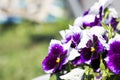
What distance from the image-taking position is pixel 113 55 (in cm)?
118

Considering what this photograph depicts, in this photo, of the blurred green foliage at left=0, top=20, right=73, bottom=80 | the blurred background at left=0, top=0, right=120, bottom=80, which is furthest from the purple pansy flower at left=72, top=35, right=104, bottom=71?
the blurred background at left=0, top=0, right=120, bottom=80

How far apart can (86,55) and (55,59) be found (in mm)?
104

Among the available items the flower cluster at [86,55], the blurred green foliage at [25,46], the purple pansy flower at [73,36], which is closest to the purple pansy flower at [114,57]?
the flower cluster at [86,55]

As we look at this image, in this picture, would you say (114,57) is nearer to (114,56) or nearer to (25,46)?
(114,56)

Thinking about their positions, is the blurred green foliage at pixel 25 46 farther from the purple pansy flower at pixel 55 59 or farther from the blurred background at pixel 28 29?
the purple pansy flower at pixel 55 59

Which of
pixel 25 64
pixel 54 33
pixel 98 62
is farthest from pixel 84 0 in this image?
pixel 54 33

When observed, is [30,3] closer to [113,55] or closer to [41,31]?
[41,31]

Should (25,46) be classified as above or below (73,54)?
above

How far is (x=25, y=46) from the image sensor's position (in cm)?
404

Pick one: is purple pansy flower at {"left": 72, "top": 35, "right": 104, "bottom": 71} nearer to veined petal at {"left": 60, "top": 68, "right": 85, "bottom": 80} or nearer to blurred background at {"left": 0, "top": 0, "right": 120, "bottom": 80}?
veined petal at {"left": 60, "top": 68, "right": 85, "bottom": 80}

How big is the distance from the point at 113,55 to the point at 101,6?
28 centimetres

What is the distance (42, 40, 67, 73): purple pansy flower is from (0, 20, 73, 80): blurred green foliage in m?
1.89

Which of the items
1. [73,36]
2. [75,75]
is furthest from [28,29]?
[75,75]

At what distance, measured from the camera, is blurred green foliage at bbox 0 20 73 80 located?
3313 millimetres
